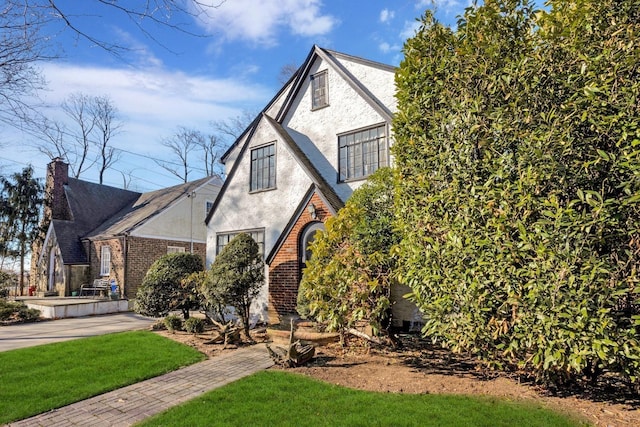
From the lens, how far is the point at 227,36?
5.16 m

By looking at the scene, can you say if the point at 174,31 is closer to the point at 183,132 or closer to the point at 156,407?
the point at 156,407

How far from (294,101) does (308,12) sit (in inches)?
341

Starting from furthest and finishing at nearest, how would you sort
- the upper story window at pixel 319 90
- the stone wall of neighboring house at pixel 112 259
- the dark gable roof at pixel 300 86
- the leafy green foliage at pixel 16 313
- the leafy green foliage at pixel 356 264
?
the stone wall of neighboring house at pixel 112 259 < the leafy green foliage at pixel 16 313 < the upper story window at pixel 319 90 < the dark gable roof at pixel 300 86 < the leafy green foliage at pixel 356 264

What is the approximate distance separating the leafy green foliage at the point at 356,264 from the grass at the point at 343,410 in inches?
66.8

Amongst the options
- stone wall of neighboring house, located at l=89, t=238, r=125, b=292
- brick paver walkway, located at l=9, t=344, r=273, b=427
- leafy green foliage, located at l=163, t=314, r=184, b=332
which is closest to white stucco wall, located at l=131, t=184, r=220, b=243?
stone wall of neighboring house, located at l=89, t=238, r=125, b=292

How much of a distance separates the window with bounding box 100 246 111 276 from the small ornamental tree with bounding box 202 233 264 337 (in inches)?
589

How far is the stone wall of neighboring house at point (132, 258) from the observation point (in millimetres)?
20344

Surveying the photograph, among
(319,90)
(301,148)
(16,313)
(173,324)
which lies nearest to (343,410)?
(173,324)

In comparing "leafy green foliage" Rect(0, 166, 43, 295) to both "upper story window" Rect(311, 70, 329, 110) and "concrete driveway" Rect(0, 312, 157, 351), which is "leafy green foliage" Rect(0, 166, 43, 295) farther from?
"upper story window" Rect(311, 70, 329, 110)

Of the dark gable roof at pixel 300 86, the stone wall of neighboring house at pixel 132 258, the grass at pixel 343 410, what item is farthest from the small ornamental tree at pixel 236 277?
the stone wall of neighboring house at pixel 132 258

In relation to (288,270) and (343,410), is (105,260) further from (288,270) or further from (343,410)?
(343,410)

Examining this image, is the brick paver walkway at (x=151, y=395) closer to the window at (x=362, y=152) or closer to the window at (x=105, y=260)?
the window at (x=362, y=152)

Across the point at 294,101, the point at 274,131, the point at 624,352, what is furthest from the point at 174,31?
the point at 294,101

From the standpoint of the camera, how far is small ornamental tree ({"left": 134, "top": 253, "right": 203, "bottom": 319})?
37.2 feet
